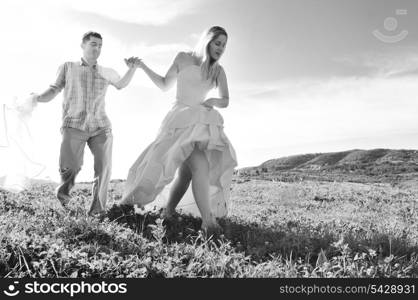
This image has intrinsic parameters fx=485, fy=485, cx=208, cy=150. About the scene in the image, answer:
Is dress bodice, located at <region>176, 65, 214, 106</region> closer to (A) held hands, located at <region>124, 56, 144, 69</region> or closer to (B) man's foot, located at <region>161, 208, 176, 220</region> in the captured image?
(A) held hands, located at <region>124, 56, 144, 69</region>

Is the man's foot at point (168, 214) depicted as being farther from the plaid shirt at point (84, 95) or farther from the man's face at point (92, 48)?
the man's face at point (92, 48)

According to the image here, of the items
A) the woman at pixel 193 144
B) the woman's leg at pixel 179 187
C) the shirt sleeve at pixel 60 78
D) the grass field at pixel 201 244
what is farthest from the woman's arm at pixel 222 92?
the shirt sleeve at pixel 60 78

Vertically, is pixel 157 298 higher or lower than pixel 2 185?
lower

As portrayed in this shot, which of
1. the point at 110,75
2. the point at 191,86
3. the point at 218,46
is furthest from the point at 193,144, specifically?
the point at 110,75

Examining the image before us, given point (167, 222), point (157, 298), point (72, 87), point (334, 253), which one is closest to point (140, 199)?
point (167, 222)

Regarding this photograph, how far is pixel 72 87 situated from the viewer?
913 cm

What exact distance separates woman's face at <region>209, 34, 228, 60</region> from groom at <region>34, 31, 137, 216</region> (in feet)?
5.12

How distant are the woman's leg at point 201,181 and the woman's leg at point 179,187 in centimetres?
57

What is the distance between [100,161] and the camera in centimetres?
934

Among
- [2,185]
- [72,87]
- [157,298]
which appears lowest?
[157,298]

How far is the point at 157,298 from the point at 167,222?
4.00 m

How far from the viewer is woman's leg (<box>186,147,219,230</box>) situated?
8.32m

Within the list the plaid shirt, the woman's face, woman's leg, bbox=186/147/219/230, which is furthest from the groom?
woman's leg, bbox=186/147/219/230

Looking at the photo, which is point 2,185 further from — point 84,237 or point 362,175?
point 362,175
